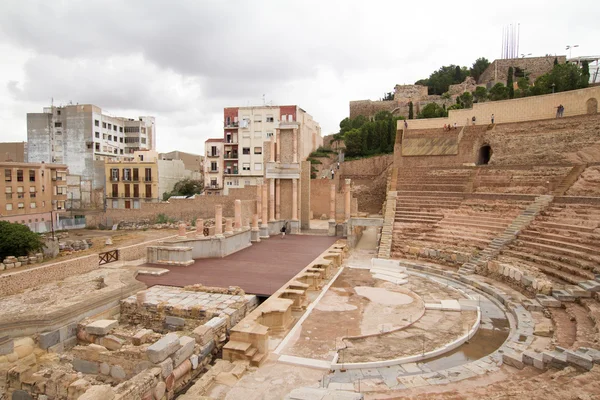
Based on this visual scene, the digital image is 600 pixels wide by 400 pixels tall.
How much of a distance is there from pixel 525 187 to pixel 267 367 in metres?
20.0

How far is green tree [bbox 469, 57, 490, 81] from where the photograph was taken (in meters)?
69.9

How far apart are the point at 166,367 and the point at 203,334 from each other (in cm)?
172

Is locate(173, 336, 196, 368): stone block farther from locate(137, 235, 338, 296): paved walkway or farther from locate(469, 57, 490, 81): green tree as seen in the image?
locate(469, 57, 490, 81): green tree

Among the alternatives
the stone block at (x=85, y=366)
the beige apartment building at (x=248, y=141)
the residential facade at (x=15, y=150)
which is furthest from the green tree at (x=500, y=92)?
the residential facade at (x=15, y=150)

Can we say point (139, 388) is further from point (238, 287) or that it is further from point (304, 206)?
point (304, 206)

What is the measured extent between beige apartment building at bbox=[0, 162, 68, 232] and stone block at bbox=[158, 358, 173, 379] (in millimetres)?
31413

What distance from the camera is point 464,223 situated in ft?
68.6

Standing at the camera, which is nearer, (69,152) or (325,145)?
(69,152)

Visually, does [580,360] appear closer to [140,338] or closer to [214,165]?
[140,338]

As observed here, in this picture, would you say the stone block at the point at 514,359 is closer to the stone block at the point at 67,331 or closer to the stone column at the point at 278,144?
the stone block at the point at 67,331

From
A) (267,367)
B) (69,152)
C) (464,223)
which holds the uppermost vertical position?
(69,152)

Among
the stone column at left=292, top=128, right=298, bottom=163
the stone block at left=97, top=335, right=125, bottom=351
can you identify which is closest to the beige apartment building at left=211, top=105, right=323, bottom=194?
the stone column at left=292, top=128, right=298, bottom=163

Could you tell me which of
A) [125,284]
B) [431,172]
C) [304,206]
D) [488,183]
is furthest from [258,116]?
[125,284]

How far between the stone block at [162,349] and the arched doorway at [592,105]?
115 feet
